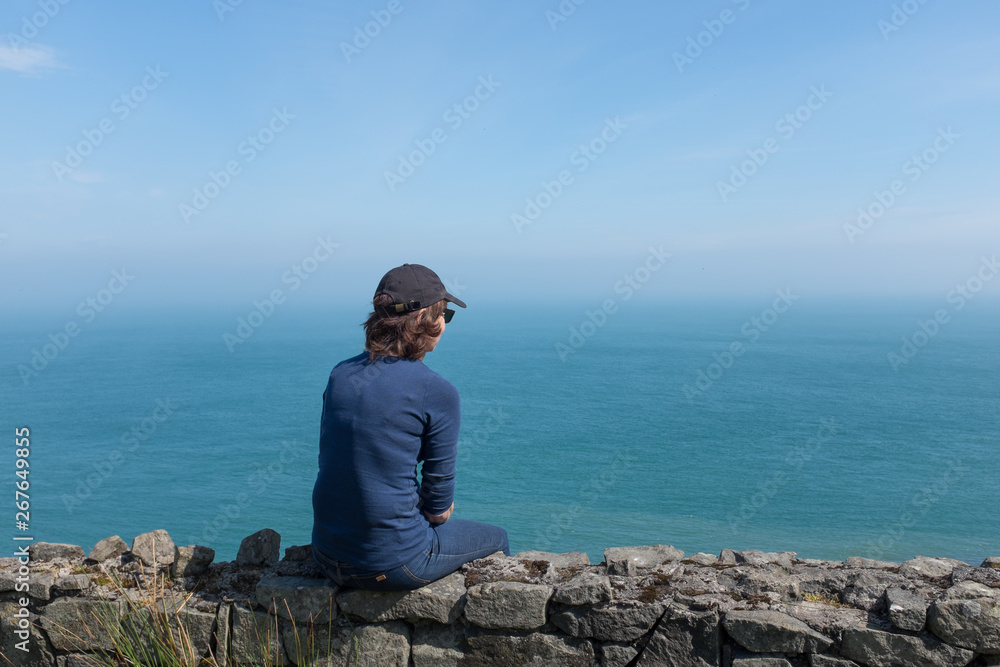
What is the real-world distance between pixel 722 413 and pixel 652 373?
17.2m

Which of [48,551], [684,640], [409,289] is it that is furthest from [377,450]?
[48,551]

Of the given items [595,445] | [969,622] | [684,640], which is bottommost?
[684,640]

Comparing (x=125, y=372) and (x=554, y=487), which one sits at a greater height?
(x=125, y=372)

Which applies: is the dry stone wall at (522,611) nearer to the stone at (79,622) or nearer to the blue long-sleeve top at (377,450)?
the stone at (79,622)

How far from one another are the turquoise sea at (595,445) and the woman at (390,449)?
23.2 metres

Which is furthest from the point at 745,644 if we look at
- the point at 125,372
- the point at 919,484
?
the point at 125,372

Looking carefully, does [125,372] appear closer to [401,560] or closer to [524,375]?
[524,375]

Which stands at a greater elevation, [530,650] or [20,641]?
[530,650]

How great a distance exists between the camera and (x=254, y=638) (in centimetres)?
368

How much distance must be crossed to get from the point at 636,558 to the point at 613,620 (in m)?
0.54

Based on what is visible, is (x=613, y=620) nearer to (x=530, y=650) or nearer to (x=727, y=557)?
(x=530, y=650)

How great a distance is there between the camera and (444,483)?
3.52m

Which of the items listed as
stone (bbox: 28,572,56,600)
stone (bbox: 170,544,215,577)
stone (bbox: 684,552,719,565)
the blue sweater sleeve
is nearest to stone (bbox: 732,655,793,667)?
stone (bbox: 684,552,719,565)

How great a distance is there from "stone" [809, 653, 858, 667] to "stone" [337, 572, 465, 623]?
1.64 m
